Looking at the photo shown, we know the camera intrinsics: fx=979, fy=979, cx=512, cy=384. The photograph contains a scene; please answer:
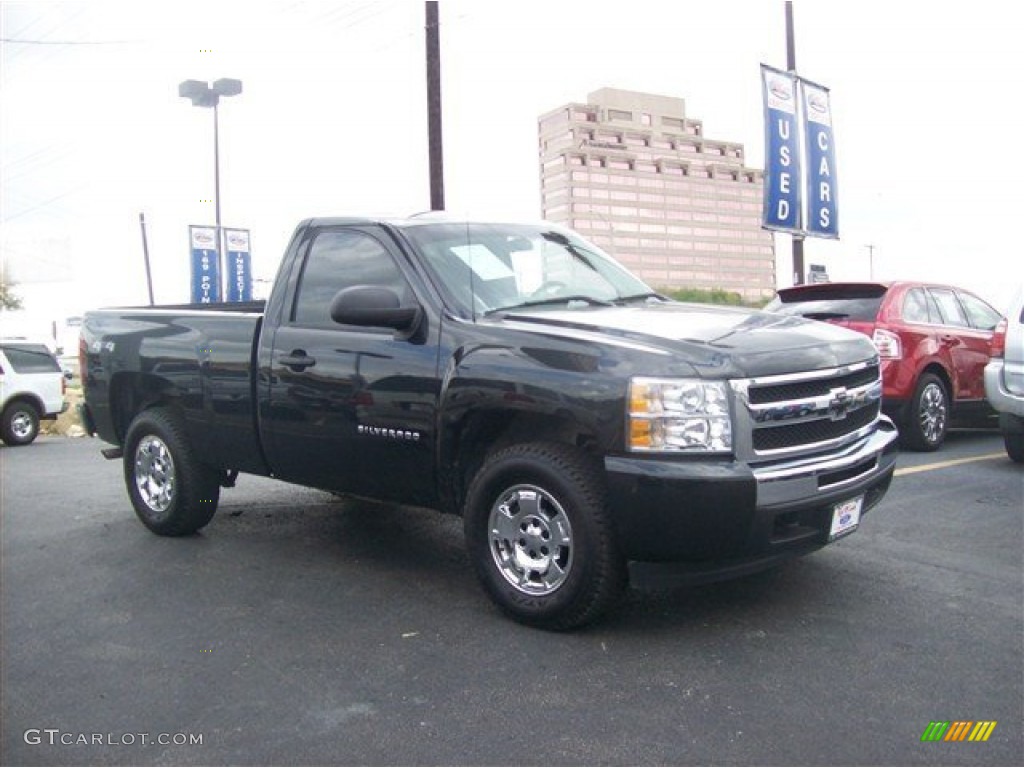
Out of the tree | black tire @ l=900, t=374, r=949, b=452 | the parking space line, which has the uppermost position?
the tree

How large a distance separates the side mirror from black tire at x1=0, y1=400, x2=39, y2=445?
12.5 metres

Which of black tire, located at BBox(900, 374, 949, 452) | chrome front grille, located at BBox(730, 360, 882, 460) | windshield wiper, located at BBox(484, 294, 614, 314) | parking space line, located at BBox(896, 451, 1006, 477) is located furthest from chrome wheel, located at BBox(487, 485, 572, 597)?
black tire, located at BBox(900, 374, 949, 452)

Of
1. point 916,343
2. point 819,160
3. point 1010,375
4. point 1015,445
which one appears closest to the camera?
point 1010,375

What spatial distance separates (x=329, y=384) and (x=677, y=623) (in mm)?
2122

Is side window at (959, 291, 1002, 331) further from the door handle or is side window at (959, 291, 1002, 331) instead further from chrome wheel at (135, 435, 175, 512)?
chrome wheel at (135, 435, 175, 512)

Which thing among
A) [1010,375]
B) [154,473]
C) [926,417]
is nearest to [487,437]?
[154,473]

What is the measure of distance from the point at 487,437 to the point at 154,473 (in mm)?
2776

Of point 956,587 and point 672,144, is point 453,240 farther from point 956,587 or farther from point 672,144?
point 672,144

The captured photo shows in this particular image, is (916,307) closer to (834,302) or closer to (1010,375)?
(834,302)

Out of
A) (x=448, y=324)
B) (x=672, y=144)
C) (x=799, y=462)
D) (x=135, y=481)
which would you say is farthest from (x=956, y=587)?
(x=672, y=144)

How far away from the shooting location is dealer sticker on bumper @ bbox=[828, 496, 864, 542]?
14.0ft

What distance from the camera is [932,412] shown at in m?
9.54

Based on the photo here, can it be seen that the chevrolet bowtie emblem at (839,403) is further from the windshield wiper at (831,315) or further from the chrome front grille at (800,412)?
the windshield wiper at (831,315)

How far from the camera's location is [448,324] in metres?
4.68
